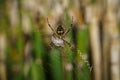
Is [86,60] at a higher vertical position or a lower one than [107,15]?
lower

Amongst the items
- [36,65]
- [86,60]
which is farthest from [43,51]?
A: [86,60]

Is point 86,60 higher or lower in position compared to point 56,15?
lower

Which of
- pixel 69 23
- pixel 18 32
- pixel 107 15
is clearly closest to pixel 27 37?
pixel 18 32

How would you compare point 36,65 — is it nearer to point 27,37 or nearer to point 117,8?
point 27,37

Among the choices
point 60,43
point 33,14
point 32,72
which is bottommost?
point 32,72

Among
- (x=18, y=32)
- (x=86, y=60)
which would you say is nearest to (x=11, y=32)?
(x=18, y=32)

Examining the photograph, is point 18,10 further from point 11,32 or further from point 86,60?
point 86,60

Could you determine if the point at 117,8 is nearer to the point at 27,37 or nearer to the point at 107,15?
the point at 107,15
